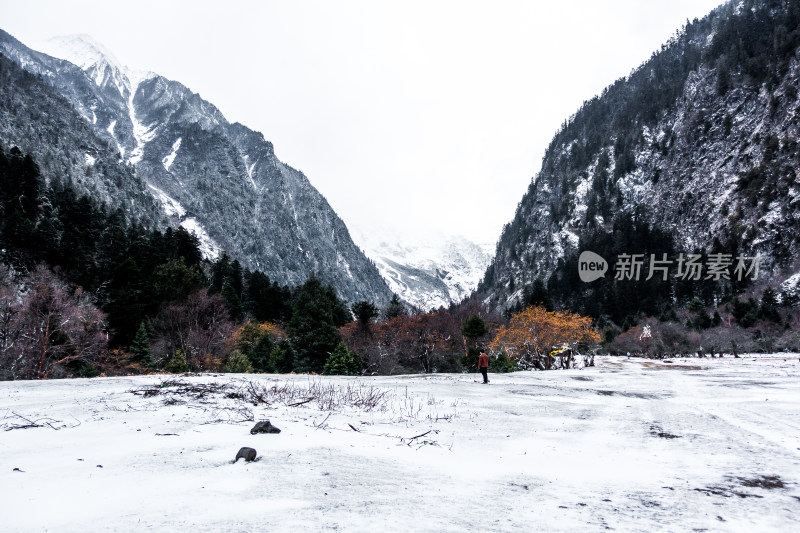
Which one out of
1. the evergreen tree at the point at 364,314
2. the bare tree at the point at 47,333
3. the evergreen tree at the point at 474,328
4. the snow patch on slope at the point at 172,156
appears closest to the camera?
the bare tree at the point at 47,333

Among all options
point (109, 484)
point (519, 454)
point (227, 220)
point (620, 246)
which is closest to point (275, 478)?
point (109, 484)

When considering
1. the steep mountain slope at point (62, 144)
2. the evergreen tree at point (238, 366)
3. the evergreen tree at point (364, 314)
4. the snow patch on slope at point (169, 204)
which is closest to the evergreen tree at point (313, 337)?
the evergreen tree at point (364, 314)

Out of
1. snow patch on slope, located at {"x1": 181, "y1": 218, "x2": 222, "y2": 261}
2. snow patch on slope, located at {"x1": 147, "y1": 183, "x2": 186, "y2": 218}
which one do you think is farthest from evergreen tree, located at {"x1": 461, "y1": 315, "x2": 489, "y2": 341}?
snow patch on slope, located at {"x1": 147, "y1": 183, "x2": 186, "y2": 218}

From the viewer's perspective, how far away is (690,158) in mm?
99312

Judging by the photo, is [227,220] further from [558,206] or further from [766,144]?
[766,144]

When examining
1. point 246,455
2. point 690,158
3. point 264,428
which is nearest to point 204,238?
point 690,158

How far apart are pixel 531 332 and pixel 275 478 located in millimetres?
32145

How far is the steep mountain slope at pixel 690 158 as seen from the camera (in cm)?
7181

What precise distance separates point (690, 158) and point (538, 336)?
9531 centimetres

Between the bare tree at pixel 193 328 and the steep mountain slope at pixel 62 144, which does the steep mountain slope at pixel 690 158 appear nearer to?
the bare tree at pixel 193 328

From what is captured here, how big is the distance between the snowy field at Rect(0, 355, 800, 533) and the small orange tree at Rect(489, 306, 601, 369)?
80.0 ft

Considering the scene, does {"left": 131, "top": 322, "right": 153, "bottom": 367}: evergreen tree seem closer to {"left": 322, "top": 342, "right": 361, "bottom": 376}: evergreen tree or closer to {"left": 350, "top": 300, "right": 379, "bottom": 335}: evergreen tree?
{"left": 322, "top": 342, "right": 361, "bottom": 376}: evergreen tree

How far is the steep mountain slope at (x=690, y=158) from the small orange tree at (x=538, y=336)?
52.4 m

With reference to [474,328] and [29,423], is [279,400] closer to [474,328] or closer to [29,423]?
[29,423]
